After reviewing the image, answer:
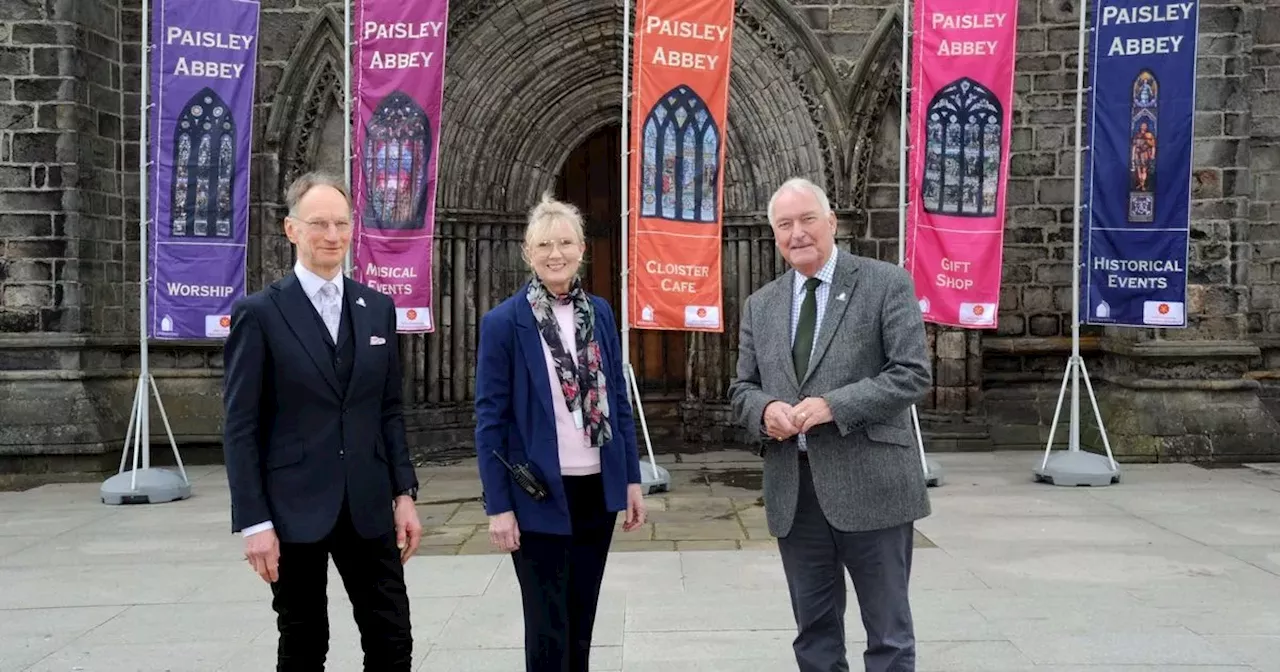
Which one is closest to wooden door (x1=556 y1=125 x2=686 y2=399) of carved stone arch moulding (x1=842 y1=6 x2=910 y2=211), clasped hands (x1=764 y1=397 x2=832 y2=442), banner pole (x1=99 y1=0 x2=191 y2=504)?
carved stone arch moulding (x1=842 y1=6 x2=910 y2=211)

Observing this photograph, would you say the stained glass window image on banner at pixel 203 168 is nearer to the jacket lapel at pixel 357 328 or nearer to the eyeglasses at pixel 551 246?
the jacket lapel at pixel 357 328

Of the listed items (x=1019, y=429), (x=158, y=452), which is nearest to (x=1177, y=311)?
(x=1019, y=429)

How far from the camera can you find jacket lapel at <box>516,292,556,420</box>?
9.62ft

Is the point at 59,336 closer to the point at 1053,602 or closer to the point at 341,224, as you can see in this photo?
the point at 341,224

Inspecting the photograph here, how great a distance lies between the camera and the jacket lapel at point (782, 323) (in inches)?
117

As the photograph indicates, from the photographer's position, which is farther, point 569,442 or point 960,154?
point 960,154

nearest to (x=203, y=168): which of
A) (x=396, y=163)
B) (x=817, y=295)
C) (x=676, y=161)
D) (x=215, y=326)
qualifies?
(x=215, y=326)

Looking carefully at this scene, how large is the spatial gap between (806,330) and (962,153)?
18.7ft

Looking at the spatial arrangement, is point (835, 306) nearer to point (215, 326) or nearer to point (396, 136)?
point (396, 136)

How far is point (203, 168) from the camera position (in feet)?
26.6

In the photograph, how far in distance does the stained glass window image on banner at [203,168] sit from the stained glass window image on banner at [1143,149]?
22.9 feet

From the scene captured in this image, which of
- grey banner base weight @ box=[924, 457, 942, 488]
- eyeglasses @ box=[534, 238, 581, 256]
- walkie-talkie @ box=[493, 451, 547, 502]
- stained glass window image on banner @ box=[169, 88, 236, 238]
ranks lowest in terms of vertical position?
grey banner base weight @ box=[924, 457, 942, 488]

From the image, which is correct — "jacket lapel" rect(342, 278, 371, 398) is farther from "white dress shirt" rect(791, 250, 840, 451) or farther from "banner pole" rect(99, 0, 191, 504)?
"banner pole" rect(99, 0, 191, 504)

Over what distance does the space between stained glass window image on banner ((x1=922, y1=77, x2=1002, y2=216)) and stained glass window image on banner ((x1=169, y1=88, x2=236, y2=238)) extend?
5.32 meters
